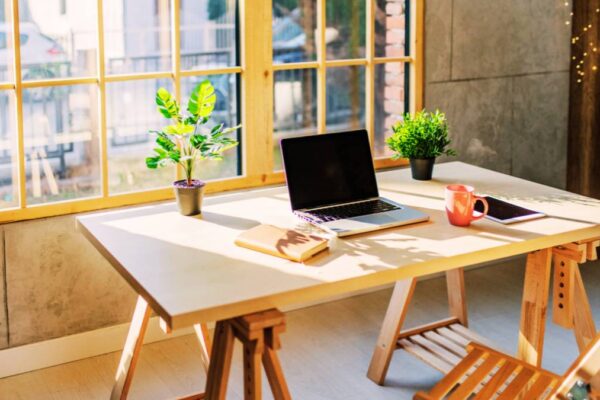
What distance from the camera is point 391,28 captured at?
5.05 metres

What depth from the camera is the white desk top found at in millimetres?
2752

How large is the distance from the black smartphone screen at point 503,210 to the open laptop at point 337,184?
28 cm

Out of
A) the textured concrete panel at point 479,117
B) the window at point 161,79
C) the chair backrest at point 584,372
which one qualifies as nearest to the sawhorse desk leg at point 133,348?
the window at point 161,79

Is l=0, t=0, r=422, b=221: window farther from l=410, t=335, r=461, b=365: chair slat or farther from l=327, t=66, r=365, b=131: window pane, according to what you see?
l=410, t=335, r=461, b=365: chair slat

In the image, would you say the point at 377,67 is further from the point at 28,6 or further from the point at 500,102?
the point at 28,6

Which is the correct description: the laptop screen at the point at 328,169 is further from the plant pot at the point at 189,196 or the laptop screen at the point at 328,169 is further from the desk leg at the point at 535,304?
the desk leg at the point at 535,304

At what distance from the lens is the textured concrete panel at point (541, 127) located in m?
5.57

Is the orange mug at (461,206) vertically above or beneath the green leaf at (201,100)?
beneath

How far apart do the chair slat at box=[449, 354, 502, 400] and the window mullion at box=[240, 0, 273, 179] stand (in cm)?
173

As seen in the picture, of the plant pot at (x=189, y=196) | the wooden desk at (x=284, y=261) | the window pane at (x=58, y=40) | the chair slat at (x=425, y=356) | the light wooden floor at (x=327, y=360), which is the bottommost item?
the light wooden floor at (x=327, y=360)

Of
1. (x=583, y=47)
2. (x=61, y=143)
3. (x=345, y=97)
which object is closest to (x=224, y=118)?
(x=345, y=97)

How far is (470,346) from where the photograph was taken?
361cm

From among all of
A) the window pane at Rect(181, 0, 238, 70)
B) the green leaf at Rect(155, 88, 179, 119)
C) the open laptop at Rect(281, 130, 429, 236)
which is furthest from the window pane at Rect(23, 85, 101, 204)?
the open laptop at Rect(281, 130, 429, 236)

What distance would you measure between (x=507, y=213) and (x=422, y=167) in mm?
637
